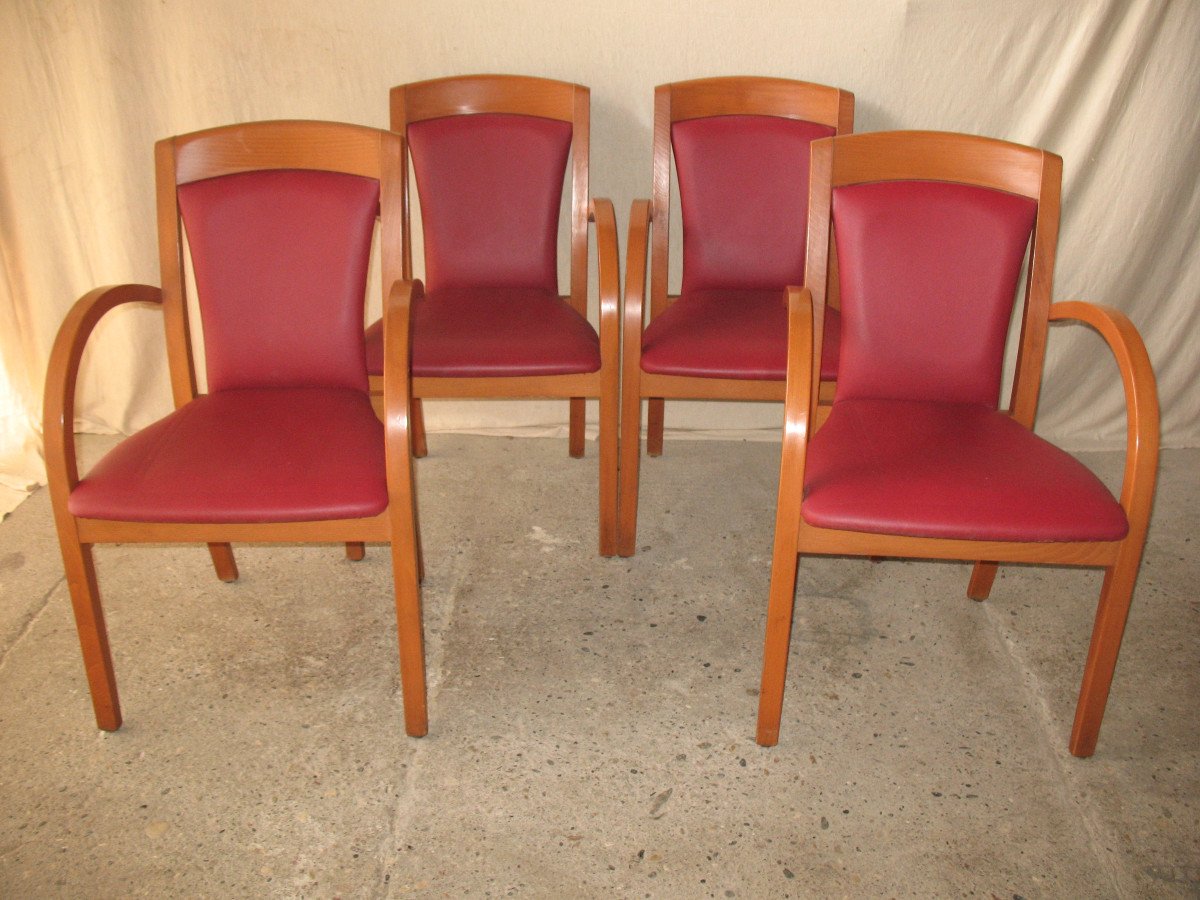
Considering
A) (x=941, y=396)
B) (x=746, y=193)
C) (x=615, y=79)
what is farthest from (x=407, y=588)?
(x=615, y=79)

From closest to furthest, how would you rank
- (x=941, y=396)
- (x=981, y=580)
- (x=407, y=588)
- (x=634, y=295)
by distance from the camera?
(x=407, y=588)
(x=941, y=396)
(x=634, y=295)
(x=981, y=580)

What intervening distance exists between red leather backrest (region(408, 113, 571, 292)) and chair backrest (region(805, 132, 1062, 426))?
787 mm

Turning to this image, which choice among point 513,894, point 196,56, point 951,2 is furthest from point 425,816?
point 951,2

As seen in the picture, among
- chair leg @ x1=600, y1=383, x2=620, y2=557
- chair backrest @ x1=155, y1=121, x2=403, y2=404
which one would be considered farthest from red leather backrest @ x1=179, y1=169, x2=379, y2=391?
chair leg @ x1=600, y1=383, x2=620, y2=557

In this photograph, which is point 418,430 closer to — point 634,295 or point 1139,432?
point 634,295

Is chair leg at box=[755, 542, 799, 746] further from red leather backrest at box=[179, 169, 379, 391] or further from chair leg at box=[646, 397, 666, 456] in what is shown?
chair leg at box=[646, 397, 666, 456]

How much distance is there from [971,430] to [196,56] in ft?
6.68

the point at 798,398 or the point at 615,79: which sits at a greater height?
the point at 615,79

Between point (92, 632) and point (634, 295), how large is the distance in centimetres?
112

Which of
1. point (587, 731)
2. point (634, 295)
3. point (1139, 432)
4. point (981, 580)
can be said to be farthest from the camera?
point (981, 580)

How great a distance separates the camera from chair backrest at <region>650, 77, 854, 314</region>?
2.22 metres

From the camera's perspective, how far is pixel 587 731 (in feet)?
5.36

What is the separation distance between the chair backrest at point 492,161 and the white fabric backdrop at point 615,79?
0.65 feet

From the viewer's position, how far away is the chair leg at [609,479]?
1.99 metres
